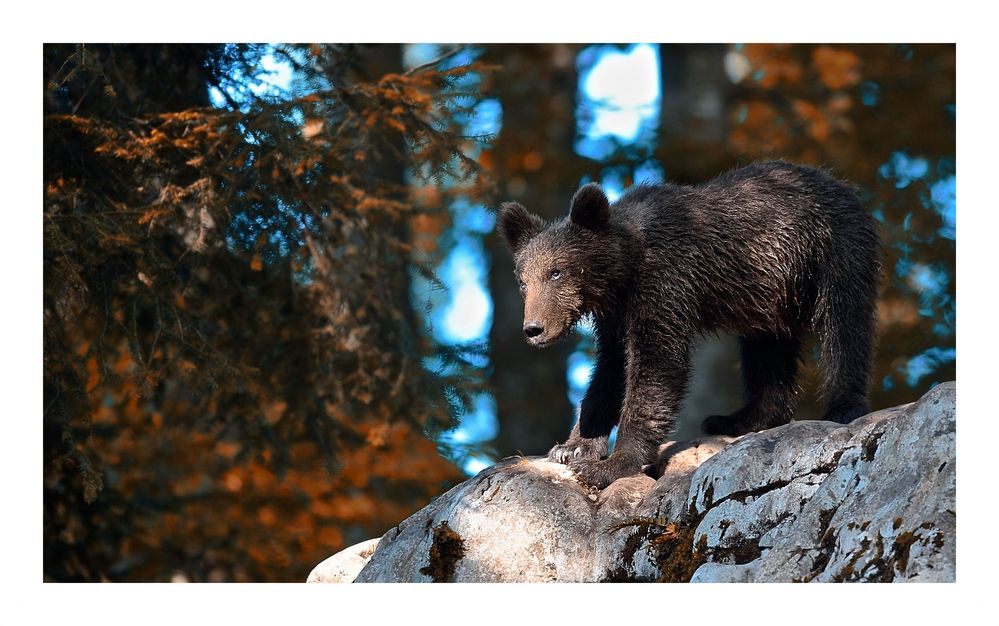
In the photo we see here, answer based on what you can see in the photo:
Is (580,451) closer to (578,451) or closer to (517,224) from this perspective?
(578,451)

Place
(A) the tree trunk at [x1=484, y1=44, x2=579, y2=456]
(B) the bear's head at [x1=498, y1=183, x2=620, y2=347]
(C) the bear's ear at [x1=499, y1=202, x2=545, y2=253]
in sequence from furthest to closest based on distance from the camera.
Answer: (A) the tree trunk at [x1=484, y1=44, x2=579, y2=456]
(C) the bear's ear at [x1=499, y1=202, x2=545, y2=253]
(B) the bear's head at [x1=498, y1=183, x2=620, y2=347]

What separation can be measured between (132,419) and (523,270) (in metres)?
7.74

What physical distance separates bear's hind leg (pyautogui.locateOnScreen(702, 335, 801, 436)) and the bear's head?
4.03 feet

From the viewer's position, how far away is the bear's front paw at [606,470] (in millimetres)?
6000

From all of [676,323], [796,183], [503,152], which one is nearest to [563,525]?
[676,323]

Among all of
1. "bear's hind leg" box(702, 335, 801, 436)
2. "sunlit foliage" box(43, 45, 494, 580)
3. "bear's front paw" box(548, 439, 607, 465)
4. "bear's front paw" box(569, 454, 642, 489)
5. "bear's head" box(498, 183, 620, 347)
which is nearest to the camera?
"bear's front paw" box(569, 454, 642, 489)

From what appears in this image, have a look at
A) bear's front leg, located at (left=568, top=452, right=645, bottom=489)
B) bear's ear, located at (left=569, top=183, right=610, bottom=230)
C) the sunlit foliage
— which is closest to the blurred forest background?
the sunlit foliage

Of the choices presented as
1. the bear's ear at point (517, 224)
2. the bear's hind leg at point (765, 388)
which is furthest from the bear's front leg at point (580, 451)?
the bear's ear at point (517, 224)

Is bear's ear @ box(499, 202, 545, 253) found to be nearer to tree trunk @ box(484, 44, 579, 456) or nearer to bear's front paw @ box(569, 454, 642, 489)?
bear's front paw @ box(569, 454, 642, 489)

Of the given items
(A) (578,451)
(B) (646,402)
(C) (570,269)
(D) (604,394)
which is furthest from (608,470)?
(C) (570,269)

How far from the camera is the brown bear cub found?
20.4 ft

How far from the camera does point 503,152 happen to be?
1584 cm

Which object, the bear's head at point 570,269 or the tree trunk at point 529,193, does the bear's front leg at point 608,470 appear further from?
the tree trunk at point 529,193

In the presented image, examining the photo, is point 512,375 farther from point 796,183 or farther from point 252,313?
point 796,183
